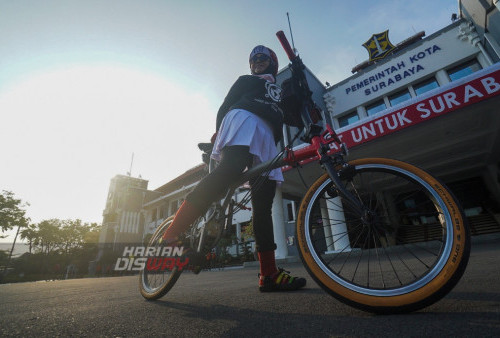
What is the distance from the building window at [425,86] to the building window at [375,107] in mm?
1551

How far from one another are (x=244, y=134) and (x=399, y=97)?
13.3 metres

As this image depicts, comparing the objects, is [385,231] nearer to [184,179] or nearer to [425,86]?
[425,86]

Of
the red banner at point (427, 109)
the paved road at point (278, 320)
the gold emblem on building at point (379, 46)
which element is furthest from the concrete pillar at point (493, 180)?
the paved road at point (278, 320)

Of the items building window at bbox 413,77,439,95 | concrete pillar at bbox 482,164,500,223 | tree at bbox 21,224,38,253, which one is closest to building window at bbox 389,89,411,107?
building window at bbox 413,77,439,95

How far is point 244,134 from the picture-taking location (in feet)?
5.97

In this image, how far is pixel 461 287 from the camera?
1.44 m

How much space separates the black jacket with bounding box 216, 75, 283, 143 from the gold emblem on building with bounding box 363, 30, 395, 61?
1485 cm

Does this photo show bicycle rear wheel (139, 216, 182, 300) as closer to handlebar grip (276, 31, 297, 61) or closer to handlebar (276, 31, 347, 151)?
handlebar (276, 31, 347, 151)

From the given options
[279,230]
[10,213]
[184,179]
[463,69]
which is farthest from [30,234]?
[463,69]

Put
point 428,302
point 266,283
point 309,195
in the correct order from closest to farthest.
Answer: point 428,302 → point 309,195 → point 266,283

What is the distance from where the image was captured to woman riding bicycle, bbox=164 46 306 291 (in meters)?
1.73

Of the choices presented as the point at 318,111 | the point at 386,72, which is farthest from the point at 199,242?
the point at 386,72

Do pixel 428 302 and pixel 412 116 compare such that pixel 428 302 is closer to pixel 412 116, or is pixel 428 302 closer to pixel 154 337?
pixel 154 337

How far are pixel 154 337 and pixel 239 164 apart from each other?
112 centimetres
